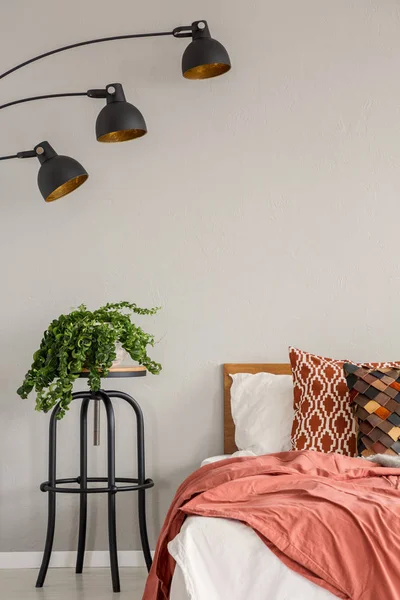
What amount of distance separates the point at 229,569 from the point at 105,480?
1.50 m

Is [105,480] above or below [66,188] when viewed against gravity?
below

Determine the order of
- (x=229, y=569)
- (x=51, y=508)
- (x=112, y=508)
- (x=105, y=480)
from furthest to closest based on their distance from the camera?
(x=105, y=480)
(x=51, y=508)
(x=112, y=508)
(x=229, y=569)

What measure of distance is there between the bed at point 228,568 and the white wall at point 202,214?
60.5 inches

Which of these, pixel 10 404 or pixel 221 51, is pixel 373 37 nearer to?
pixel 221 51

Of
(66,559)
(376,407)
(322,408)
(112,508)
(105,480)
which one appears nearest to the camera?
(376,407)

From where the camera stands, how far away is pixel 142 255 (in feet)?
11.6

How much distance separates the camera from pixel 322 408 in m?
2.96

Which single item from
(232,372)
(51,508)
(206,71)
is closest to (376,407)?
(232,372)

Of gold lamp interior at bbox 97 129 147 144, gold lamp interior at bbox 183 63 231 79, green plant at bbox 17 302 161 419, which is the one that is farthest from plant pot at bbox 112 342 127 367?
gold lamp interior at bbox 183 63 231 79

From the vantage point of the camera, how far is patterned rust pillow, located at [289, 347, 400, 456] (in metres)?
2.90

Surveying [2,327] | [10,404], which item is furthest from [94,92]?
[10,404]

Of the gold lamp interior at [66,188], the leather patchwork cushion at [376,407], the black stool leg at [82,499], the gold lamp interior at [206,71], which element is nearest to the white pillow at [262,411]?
the leather patchwork cushion at [376,407]

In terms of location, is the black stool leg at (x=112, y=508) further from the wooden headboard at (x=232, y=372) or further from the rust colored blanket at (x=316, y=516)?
the rust colored blanket at (x=316, y=516)

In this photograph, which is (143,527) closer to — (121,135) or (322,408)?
(322,408)
